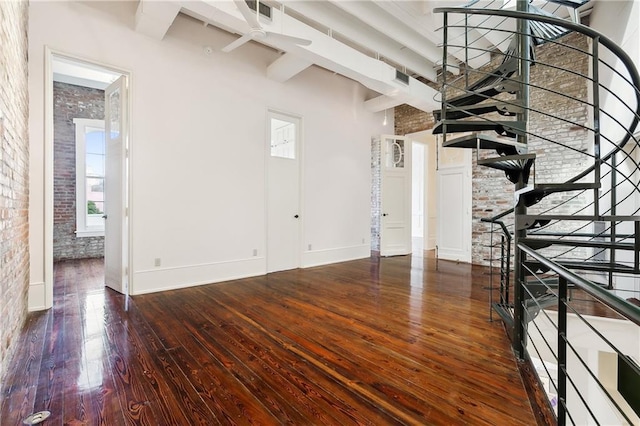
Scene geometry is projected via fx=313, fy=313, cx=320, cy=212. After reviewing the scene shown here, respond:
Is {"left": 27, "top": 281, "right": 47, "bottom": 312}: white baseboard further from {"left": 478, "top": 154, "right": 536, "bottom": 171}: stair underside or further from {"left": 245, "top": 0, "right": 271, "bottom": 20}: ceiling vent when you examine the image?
{"left": 478, "top": 154, "right": 536, "bottom": 171}: stair underside

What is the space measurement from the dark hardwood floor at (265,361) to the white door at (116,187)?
39cm

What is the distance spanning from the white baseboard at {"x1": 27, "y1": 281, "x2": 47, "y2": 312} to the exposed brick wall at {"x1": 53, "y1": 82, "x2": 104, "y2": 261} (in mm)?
3851

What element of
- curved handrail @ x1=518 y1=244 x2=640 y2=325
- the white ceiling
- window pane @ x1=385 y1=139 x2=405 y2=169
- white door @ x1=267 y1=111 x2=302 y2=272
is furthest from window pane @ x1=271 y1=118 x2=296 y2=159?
curved handrail @ x1=518 y1=244 x2=640 y2=325

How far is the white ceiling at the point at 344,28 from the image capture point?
11.6 ft

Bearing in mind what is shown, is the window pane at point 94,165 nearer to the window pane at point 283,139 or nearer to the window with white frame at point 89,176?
the window with white frame at point 89,176

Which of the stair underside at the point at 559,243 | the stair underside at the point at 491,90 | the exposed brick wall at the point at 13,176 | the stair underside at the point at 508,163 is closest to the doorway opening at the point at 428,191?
the stair underside at the point at 491,90

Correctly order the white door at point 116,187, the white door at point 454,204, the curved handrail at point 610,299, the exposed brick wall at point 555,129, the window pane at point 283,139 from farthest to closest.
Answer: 1. the white door at point 454,204
2. the window pane at point 283,139
3. the exposed brick wall at point 555,129
4. the white door at point 116,187
5. the curved handrail at point 610,299

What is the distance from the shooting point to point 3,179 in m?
2.11

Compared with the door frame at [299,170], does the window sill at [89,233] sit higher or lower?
lower

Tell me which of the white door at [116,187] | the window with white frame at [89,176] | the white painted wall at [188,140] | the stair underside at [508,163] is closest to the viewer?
the stair underside at [508,163]

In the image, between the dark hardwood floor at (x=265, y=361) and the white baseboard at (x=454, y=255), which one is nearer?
the dark hardwood floor at (x=265, y=361)

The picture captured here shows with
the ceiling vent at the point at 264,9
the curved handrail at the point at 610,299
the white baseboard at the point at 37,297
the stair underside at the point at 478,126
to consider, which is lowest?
the white baseboard at the point at 37,297

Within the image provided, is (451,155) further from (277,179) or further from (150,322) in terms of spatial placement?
(150,322)

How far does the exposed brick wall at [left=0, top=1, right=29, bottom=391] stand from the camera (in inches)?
82.7
